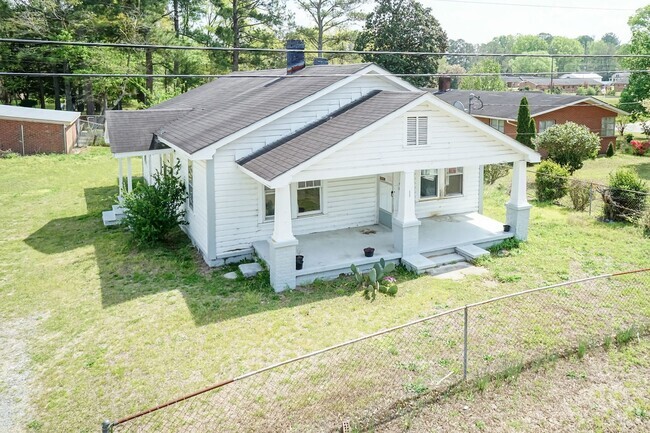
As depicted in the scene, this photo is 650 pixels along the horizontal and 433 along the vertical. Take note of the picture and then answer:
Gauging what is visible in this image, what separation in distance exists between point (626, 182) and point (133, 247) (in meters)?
15.2

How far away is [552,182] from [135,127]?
15.2 m

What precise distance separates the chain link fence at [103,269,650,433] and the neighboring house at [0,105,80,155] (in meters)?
29.6

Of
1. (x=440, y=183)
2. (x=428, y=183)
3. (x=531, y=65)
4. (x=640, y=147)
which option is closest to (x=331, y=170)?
(x=428, y=183)

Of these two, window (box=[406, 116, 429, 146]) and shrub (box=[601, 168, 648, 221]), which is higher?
window (box=[406, 116, 429, 146])

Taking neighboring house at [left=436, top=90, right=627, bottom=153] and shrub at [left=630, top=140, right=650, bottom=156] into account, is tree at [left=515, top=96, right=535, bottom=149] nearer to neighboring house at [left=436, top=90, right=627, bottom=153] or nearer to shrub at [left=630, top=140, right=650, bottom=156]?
neighboring house at [left=436, top=90, right=627, bottom=153]

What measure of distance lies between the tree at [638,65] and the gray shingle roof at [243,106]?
30799 millimetres

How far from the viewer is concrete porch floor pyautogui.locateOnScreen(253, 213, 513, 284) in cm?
1205

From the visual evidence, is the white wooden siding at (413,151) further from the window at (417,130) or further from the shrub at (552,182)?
the shrub at (552,182)

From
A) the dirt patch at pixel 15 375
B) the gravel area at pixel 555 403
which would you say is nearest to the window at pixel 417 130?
the gravel area at pixel 555 403

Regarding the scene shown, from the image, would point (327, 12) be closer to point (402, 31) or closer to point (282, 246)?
point (402, 31)

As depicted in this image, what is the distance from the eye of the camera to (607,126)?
3488 cm

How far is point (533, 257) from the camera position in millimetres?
13102

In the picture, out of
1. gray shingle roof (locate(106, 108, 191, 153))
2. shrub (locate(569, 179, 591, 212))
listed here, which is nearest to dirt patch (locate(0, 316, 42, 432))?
gray shingle roof (locate(106, 108, 191, 153))

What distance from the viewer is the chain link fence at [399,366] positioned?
22.3 ft
